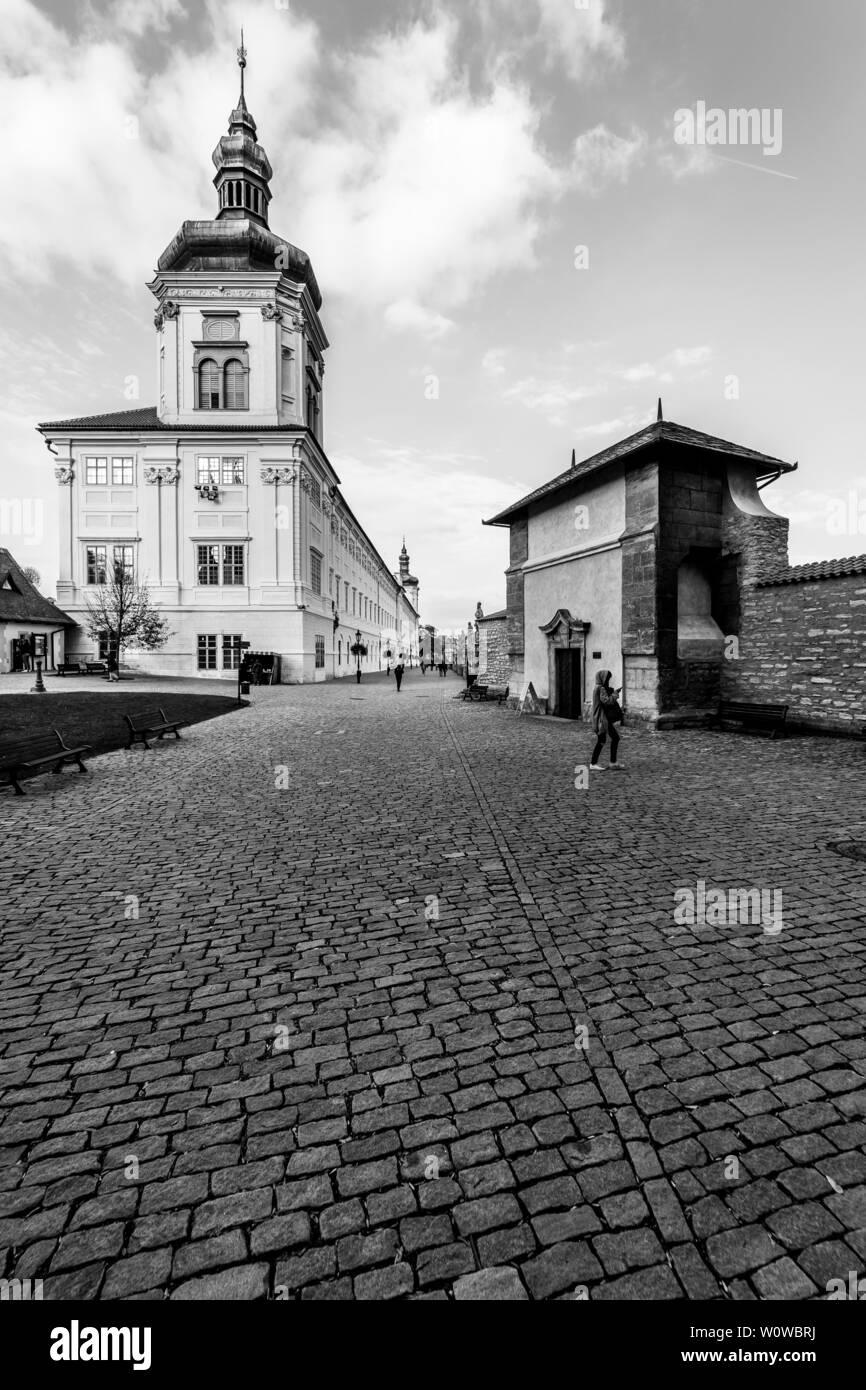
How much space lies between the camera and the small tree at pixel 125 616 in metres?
37.7

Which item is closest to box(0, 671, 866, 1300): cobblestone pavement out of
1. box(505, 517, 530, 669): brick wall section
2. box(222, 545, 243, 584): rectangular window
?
box(505, 517, 530, 669): brick wall section

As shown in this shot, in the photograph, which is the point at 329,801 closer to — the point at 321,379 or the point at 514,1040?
the point at 514,1040

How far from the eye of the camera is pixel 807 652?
618 inches

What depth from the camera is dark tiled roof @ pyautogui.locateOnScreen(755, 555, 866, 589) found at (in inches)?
574

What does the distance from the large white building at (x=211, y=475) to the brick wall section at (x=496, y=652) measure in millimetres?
12502

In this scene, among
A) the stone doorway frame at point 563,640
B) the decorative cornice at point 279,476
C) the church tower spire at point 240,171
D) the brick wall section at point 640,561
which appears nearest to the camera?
the brick wall section at point 640,561

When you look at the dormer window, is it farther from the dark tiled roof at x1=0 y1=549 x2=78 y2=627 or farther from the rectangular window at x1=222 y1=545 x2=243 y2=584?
the dark tiled roof at x1=0 y1=549 x2=78 y2=627

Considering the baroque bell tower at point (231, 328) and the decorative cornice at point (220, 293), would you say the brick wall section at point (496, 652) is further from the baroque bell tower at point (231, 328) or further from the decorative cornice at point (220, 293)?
the decorative cornice at point (220, 293)

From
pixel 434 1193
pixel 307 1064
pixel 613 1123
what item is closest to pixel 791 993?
pixel 613 1123

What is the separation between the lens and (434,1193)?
2.34 m

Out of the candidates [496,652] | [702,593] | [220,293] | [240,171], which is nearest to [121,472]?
[220,293]

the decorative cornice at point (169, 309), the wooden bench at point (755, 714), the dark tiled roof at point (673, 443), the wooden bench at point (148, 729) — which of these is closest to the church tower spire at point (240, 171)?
the decorative cornice at point (169, 309)
